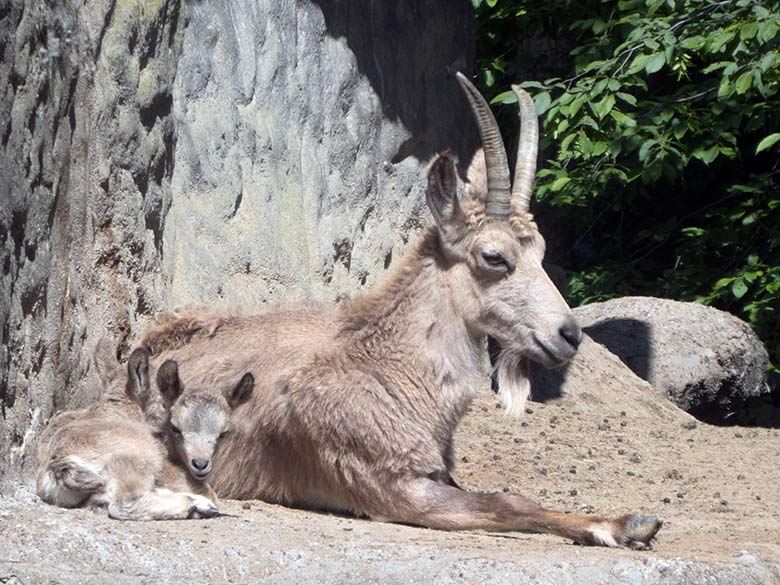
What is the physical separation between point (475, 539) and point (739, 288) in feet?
17.2

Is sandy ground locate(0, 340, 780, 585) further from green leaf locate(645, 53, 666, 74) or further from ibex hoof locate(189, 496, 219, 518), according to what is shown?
green leaf locate(645, 53, 666, 74)

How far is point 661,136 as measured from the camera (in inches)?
373

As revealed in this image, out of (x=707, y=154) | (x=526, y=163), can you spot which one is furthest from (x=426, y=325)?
(x=707, y=154)

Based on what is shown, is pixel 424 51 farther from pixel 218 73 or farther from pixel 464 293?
pixel 464 293

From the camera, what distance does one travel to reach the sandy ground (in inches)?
183

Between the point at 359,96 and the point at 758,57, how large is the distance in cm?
260

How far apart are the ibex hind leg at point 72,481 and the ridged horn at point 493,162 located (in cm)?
224

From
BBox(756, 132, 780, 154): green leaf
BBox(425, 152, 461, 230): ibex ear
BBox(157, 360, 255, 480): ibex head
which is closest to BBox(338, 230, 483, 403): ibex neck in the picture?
BBox(425, 152, 461, 230): ibex ear

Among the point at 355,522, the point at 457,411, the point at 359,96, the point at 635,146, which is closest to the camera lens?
the point at 355,522

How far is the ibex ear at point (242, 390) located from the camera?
584 cm

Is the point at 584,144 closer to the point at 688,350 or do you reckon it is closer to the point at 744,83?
the point at 744,83

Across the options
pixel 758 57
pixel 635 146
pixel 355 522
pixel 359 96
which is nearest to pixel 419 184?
pixel 359 96

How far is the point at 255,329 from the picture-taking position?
6484mm

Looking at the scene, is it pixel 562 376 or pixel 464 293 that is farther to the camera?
pixel 562 376
